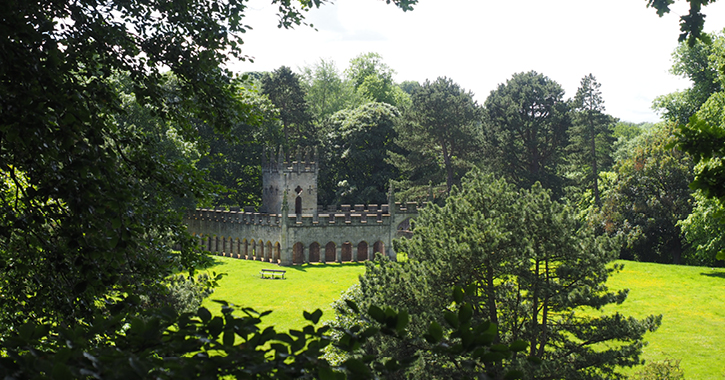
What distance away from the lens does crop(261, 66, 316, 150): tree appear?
181 ft

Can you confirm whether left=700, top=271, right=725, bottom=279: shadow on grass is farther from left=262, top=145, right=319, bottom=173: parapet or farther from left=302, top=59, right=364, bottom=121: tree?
left=302, top=59, right=364, bottom=121: tree

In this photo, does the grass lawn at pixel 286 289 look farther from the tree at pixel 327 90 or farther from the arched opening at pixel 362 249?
the tree at pixel 327 90

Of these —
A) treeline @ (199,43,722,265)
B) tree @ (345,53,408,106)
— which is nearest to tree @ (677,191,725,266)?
treeline @ (199,43,722,265)

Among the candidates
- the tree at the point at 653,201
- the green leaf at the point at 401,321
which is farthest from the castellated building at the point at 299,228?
the green leaf at the point at 401,321

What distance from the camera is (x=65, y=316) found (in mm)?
5637

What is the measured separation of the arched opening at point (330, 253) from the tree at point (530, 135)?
15.8 metres

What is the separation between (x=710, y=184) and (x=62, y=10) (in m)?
8.02

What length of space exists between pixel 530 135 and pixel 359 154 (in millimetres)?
14995

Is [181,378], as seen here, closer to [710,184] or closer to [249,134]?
[710,184]

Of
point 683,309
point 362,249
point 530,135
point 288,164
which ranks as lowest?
point 683,309

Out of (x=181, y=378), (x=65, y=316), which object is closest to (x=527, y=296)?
(x=65, y=316)

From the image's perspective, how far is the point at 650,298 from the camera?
28.5m

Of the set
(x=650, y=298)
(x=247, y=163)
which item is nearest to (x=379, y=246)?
(x=247, y=163)

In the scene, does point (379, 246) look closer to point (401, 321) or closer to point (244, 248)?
point (244, 248)
